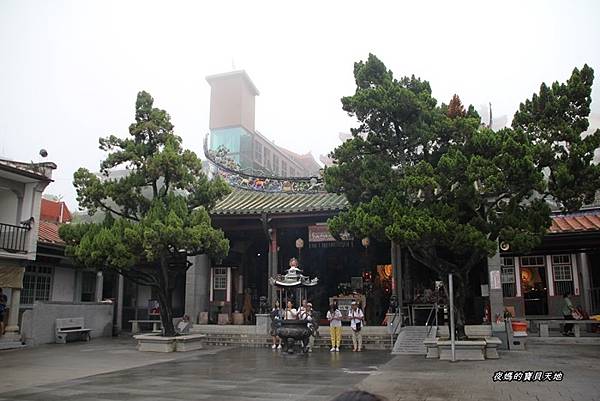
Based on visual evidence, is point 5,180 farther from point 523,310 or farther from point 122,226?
point 523,310

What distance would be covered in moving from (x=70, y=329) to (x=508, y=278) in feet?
52.4

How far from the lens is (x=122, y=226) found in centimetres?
1406

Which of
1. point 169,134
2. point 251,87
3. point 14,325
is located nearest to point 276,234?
point 169,134

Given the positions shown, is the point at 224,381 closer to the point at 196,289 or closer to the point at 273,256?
the point at 273,256

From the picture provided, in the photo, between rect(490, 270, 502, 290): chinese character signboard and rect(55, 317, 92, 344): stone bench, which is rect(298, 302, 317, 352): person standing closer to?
rect(490, 270, 502, 290): chinese character signboard

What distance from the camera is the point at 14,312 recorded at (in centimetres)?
1653

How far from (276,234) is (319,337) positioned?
4.41 meters

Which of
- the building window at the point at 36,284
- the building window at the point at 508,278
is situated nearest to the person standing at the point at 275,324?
the building window at the point at 36,284

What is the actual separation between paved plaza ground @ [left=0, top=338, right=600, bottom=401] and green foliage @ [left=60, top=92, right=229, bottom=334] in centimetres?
247

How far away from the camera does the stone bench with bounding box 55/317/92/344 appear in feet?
56.7

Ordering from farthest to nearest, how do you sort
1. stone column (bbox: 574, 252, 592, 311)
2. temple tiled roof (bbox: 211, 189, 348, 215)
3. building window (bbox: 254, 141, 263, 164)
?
1. building window (bbox: 254, 141, 263, 164)
2. stone column (bbox: 574, 252, 592, 311)
3. temple tiled roof (bbox: 211, 189, 348, 215)

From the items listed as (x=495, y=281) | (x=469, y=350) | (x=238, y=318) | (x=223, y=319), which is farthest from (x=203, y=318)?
(x=469, y=350)

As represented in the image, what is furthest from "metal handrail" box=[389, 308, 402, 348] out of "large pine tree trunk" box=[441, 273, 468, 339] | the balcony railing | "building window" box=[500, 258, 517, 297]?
the balcony railing

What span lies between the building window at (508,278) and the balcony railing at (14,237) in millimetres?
16801
